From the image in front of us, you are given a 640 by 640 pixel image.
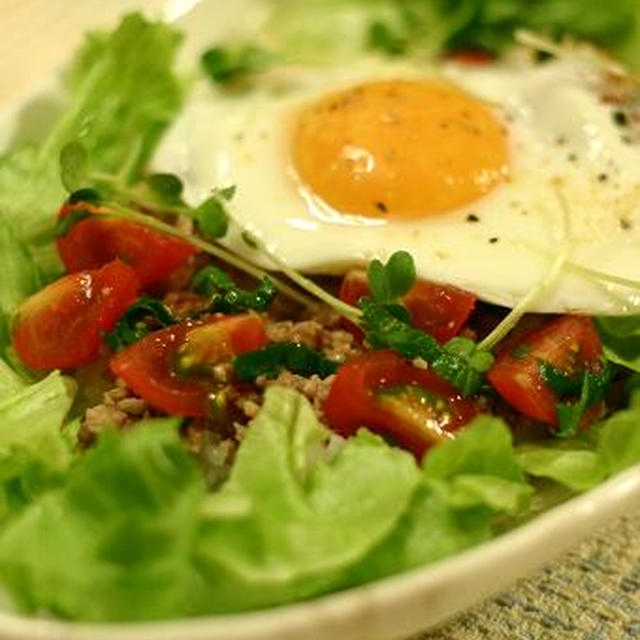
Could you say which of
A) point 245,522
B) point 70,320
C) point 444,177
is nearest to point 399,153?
point 444,177

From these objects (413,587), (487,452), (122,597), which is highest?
(122,597)

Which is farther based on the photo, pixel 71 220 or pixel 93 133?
pixel 93 133

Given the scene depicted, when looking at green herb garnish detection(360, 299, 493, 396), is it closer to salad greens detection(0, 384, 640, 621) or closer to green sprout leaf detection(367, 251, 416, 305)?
green sprout leaf detection(367, 251, 416, 305)

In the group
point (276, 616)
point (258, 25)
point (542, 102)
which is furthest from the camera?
point (258, 25)

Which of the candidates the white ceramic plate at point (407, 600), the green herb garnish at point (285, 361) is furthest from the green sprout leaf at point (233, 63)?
the white ceramic plate at point (407, 600)

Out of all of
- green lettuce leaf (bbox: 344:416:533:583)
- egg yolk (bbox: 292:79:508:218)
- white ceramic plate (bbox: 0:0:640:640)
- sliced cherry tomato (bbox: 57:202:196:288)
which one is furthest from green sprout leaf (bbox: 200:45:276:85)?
white ceramic plate (bbox: 0:0:640:640)

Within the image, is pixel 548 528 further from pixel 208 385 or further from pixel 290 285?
pixel 290 285

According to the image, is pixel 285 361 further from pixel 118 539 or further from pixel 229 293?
pixel 118 539

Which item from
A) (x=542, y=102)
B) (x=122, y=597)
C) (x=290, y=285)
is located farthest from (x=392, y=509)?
(x=542, y=102)
